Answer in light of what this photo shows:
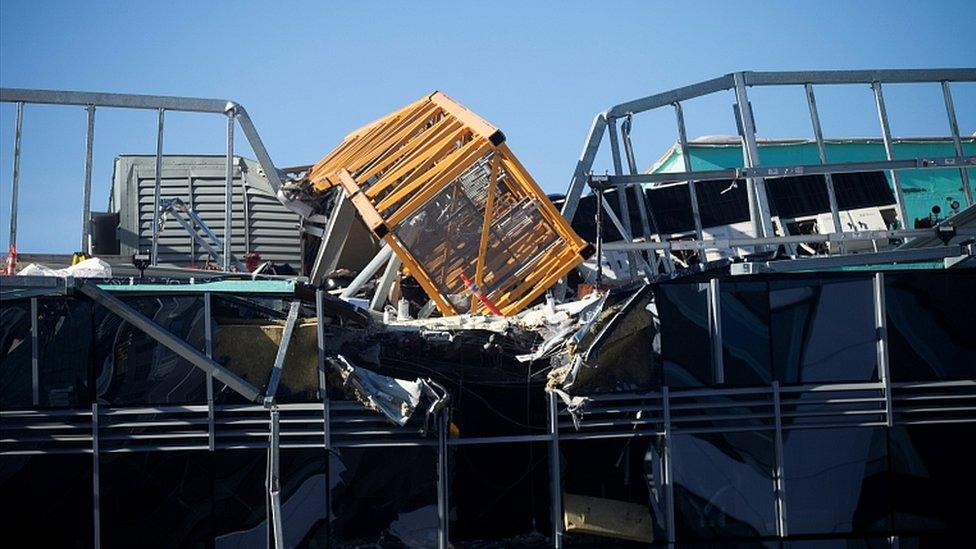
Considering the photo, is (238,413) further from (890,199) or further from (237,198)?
(890,199)

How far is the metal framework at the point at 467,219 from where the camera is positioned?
14.5 m

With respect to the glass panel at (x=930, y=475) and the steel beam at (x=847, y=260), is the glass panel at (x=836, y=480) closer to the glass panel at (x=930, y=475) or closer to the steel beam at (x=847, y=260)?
the glass panel at (x=930, y=475)

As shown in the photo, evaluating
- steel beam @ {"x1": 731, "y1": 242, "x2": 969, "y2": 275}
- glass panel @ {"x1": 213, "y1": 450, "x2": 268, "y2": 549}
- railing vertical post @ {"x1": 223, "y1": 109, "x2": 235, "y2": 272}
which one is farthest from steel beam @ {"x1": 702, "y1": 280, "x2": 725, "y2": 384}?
railing vertical post @ {"x1": 223, "y1": 109, "x2": 235, "y2": 272}

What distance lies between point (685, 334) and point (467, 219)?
147 inches

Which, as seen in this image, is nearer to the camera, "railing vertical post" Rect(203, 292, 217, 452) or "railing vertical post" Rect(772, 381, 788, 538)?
"railing vertical post" Rect(203, 292, 217, 452)

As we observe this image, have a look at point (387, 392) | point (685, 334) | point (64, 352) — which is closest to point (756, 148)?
point (685, 334)

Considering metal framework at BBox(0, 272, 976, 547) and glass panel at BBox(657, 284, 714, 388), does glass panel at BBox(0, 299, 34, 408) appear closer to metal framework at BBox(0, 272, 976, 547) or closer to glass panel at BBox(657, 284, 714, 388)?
metal framework at BBox(0, 272, 976, 547)

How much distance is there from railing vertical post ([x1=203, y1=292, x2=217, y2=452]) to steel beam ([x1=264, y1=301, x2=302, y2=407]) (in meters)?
0.51

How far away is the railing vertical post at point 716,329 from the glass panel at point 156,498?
16.2 feet

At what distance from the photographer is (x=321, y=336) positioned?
38.9ft

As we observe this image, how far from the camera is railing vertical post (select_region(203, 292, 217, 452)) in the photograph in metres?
11.6

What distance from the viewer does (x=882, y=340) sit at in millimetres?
12422

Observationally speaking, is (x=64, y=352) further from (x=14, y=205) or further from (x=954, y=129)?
(x=954, y=129)

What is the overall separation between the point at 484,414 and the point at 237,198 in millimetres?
8542
